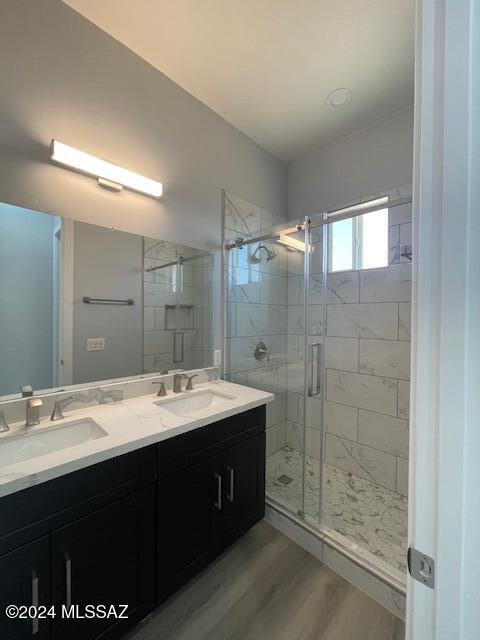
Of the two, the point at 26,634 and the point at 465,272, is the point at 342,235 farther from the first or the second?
the point at 26,634

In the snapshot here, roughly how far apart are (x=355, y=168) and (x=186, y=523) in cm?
264

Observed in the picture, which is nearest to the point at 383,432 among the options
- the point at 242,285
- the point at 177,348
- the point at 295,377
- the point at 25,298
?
the point at 295,377

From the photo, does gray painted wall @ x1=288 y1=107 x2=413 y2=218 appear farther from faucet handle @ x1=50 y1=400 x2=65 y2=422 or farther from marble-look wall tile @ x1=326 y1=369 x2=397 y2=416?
faucet handle @ x1=50 y1=400 x2=65 y2=422

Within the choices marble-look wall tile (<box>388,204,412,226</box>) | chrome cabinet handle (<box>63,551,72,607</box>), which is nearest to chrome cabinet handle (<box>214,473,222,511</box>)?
chrome cabinet handle (<box>63,551,72,607</box>)

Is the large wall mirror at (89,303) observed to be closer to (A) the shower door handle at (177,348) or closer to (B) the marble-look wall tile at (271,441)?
(A) the shower door handle at (177,348)

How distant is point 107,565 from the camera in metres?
1.01

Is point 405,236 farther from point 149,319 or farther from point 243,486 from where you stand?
point 243,486

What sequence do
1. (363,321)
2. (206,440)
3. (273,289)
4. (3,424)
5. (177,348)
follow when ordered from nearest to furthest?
(3,424), (206,440), (177,348), (363,321), (273,289)

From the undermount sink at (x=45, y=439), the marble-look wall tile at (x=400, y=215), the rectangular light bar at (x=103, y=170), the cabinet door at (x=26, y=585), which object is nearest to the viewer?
the cabinet door at (x=26, y=585)

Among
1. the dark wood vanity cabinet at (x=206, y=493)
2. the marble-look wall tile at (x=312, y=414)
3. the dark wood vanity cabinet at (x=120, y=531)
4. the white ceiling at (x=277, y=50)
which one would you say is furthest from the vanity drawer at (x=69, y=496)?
the white ceiling at (x=277, y=50)

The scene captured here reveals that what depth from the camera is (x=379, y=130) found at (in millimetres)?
2084

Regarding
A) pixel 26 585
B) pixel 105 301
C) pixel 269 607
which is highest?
pixel 105 301

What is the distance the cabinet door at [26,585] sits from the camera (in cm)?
81

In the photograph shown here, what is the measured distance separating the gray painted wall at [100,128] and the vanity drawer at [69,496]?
120cm
